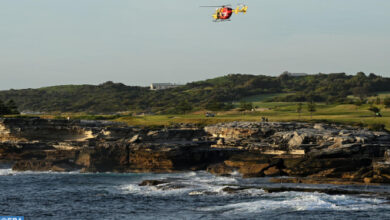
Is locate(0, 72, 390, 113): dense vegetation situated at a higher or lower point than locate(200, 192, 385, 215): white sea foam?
higher

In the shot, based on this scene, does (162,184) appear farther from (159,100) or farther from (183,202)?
(159,100)

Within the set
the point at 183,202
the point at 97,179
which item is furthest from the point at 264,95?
the point at 183,202

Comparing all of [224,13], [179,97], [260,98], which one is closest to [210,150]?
[224,13]

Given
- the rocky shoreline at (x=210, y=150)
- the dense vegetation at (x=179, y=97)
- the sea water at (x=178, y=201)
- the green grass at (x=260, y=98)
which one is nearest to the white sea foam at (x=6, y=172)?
the rocky shoreline at (x=210, y=150)

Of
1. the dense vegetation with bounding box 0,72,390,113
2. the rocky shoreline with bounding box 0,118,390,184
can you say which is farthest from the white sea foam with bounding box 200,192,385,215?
the dense vegetation with bounding box 0,72,390,113

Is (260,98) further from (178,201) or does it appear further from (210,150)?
(178,201)

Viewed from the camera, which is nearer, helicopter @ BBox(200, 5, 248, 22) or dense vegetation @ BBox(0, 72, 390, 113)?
helicopter @ BBox(200, 5, 248, 22)

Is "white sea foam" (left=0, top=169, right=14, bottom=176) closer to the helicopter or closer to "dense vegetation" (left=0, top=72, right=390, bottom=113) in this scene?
the helicopter
